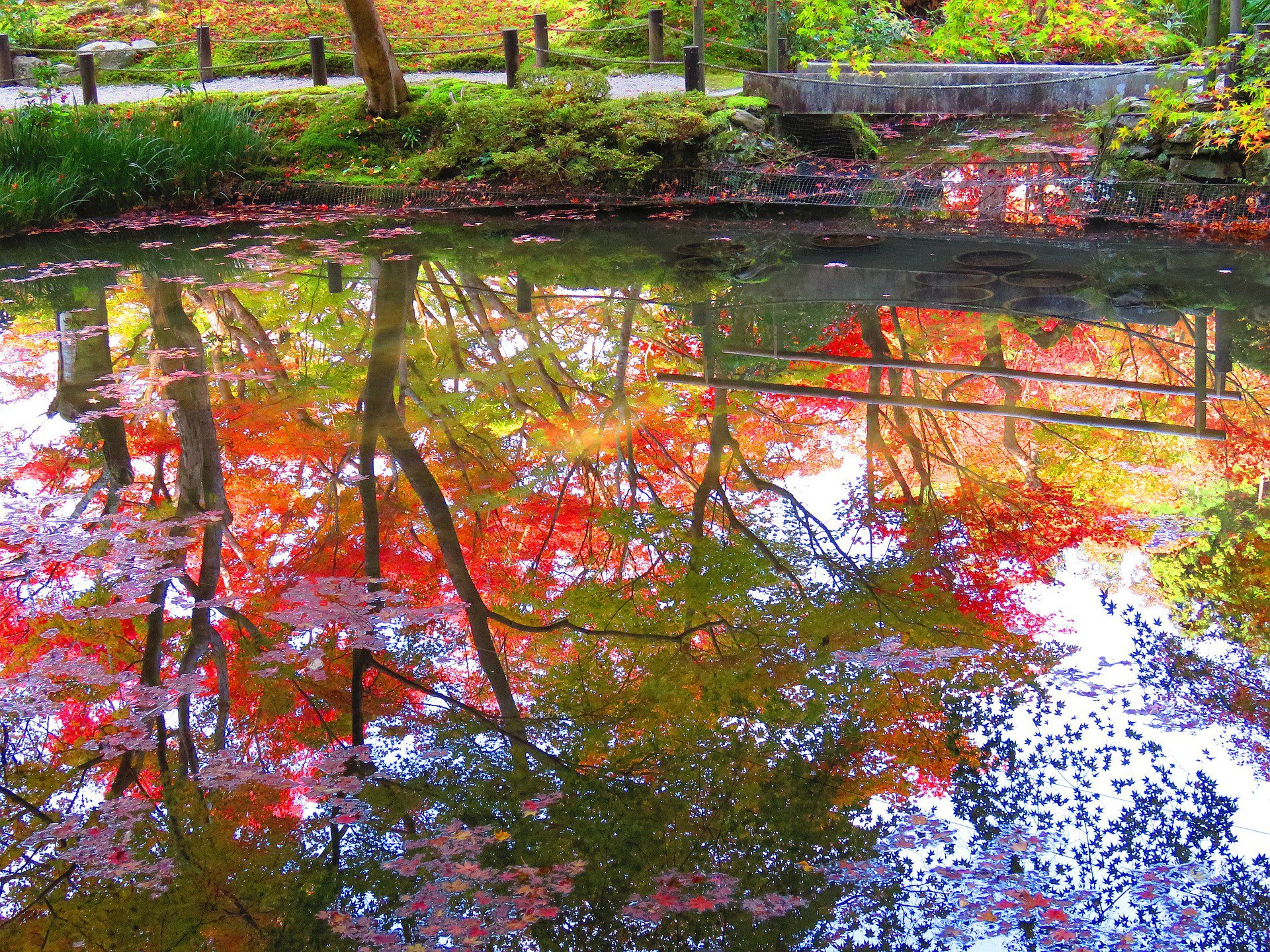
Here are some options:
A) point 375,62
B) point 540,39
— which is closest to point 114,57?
point 375,62

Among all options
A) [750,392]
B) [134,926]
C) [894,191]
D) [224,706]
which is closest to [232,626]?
[224,706]

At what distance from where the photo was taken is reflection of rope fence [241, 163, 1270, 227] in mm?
8891

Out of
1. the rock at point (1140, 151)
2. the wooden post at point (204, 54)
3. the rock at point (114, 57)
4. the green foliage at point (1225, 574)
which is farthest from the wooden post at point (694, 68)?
the rock at point (114, 57)

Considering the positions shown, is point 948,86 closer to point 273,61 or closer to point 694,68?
point 694,68

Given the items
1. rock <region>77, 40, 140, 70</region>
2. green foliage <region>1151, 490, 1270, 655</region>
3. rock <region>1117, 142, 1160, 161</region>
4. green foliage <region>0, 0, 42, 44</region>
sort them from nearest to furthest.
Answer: green foliage <region>1151, 490, 1270, 655</region> → rock <region>1117, 142, 1160, 161</region> → green foliage <region>0, 0, 42, 44</region> → rock <region>77, 40, 140, 70</region>

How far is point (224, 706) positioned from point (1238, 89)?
29.9 ft

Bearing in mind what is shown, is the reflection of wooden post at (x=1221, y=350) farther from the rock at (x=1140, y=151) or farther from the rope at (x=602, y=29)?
the rope at (x=602, y=29)

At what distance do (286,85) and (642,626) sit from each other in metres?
13.2

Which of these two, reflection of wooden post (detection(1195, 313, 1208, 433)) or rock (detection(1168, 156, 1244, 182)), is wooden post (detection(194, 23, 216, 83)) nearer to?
rock (detection(1168, 156, 1244, 182))

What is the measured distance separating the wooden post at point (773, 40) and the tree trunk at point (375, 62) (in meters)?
4.02

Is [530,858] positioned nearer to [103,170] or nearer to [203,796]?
[203,796]

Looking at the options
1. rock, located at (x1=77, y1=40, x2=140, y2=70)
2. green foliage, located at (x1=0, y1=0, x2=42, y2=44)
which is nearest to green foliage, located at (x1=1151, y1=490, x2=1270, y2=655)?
green foliage, located at (x1=0, y1=0, x2=42, y2=44)

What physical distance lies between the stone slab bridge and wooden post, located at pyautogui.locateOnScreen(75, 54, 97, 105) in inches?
298

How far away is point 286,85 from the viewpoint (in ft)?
47.6
